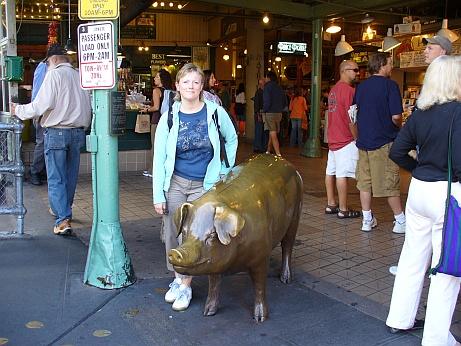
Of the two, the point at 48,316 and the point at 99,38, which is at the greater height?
the point at 99,38

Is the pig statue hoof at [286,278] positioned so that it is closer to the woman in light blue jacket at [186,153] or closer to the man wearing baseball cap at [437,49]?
the woman in light blue jacket at [186,153]

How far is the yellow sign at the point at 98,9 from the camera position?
4312 mm

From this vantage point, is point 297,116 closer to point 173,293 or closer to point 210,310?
point 173,293

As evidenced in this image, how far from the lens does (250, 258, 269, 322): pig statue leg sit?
148 inches

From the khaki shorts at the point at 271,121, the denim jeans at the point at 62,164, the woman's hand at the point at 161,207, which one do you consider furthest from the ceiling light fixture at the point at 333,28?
the woman's hand at the point at 161,207

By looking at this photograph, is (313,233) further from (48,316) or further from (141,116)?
(141,116)

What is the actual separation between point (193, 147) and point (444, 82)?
5.65ft

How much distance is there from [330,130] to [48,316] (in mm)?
4008

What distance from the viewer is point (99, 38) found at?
436 centimetres

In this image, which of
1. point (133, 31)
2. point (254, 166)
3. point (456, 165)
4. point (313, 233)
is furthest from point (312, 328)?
point (133, 31)

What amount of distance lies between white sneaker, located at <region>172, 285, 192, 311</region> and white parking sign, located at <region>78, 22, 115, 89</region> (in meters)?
1.60

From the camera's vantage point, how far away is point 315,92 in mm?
12617

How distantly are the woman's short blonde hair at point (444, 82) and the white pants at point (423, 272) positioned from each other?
48 centimetres

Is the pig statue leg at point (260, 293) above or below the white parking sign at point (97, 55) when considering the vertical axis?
below
